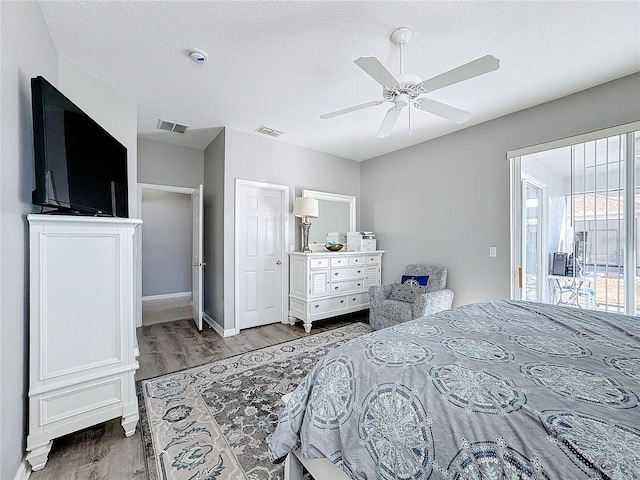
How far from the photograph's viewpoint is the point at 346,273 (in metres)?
4.11

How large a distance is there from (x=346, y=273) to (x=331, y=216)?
1.05 metres

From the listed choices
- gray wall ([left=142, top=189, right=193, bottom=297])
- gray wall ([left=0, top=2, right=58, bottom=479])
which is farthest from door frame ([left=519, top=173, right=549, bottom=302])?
gray wall ([left=142, top=189, right=193, bottom=297])

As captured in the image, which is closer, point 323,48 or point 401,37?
point 401,37

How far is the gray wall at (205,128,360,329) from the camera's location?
3537mm

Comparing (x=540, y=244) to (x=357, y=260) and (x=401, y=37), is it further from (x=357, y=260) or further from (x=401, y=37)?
(x=401, y=37)

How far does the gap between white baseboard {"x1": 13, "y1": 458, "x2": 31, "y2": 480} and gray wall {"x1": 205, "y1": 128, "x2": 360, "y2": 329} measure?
2.08m

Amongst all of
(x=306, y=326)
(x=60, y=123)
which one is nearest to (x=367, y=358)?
(x=60, y=123)

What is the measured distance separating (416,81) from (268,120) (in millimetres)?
1979

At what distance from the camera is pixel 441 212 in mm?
3775

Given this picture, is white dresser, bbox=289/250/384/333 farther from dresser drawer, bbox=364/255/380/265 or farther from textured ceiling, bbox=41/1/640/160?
textured ceiling, bbox=41/1/640/160

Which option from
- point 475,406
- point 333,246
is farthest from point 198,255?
point 475,406

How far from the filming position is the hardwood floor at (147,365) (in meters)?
1.45

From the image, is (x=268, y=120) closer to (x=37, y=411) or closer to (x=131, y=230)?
(x=131, y=230)

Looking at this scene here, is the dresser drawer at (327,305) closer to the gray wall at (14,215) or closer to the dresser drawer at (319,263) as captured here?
the dresser drawer at (319,263)
